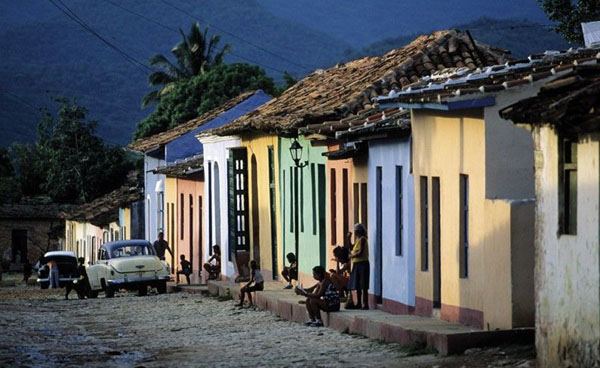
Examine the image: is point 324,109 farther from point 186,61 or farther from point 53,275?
point 186,61

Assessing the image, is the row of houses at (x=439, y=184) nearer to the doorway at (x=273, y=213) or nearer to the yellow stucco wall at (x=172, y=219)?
the doorway at (x=273, y=213)

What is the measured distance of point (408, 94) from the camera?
20172 millimetres

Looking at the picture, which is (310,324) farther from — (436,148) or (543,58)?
(543,58)

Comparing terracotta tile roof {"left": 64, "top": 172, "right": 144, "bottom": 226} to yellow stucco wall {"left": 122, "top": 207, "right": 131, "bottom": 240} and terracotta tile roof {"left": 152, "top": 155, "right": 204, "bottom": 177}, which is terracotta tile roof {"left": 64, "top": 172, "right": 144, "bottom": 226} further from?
terracotta tile roof {"left": 152, "top": 155, "right": 204, "bottom": 177}

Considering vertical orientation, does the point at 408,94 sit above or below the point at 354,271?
above

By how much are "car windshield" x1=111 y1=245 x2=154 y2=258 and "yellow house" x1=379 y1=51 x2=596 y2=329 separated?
58.0 ft

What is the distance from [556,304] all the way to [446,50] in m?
16.4

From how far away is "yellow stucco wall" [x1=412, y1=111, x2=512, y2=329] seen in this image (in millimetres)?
17219

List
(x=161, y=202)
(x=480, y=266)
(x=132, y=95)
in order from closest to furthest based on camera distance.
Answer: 1. (x=480, y=266)
2. (x=161, y=202)
3. (x=132, y=95)

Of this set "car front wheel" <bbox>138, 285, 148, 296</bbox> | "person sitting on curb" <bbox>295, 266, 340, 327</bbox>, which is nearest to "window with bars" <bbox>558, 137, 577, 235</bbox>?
"person sitting on curb" <bbox>295, 266, 340, 327</bbox>

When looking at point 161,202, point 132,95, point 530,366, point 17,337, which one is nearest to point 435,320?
point 530,366

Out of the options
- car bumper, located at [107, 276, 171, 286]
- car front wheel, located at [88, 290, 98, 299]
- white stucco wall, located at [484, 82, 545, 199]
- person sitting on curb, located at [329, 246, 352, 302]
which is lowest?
car front wheel, located at [88, 290, 98, 299]

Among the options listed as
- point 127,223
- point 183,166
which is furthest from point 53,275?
point 183,166

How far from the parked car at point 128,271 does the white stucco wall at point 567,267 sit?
22.7m
